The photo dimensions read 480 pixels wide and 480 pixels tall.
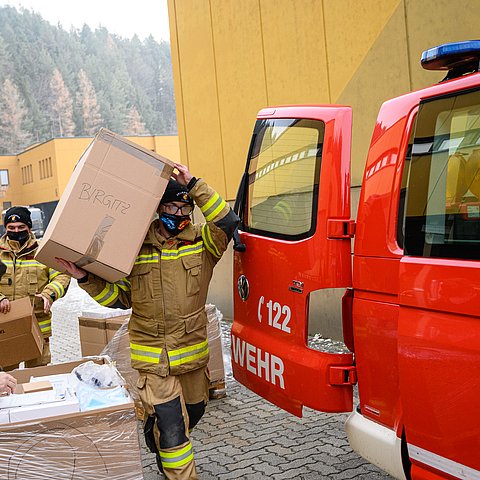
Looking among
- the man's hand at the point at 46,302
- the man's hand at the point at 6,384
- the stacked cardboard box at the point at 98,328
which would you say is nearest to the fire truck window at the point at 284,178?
the man's hand at the point at 6,384

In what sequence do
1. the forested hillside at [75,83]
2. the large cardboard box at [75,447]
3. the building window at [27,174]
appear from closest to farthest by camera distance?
the large cardboard box at [75,447] < the building window at [27,174] < the forested hillside at [75,83]

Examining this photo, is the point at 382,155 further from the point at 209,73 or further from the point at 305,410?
the point at 209,73

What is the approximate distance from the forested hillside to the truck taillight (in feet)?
280

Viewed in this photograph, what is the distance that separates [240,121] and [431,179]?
6557 mm

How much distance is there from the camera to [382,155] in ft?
9.08

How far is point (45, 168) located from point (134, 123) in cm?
4717

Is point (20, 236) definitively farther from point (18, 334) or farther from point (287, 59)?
point (287, 59)

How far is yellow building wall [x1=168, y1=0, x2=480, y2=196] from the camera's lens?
5906 mm

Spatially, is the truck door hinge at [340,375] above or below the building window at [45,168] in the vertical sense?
below

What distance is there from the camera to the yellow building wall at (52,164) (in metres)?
41.4

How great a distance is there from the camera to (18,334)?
455cm

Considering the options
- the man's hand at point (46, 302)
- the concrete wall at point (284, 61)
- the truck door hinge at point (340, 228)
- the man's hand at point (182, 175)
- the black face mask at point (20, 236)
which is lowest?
the man's hand at point (46, 302)

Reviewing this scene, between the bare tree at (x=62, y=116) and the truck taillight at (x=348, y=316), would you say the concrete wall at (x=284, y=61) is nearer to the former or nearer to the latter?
the truck taillight at (x=348, y=316)

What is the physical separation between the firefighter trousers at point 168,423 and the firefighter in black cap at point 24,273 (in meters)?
1.82
